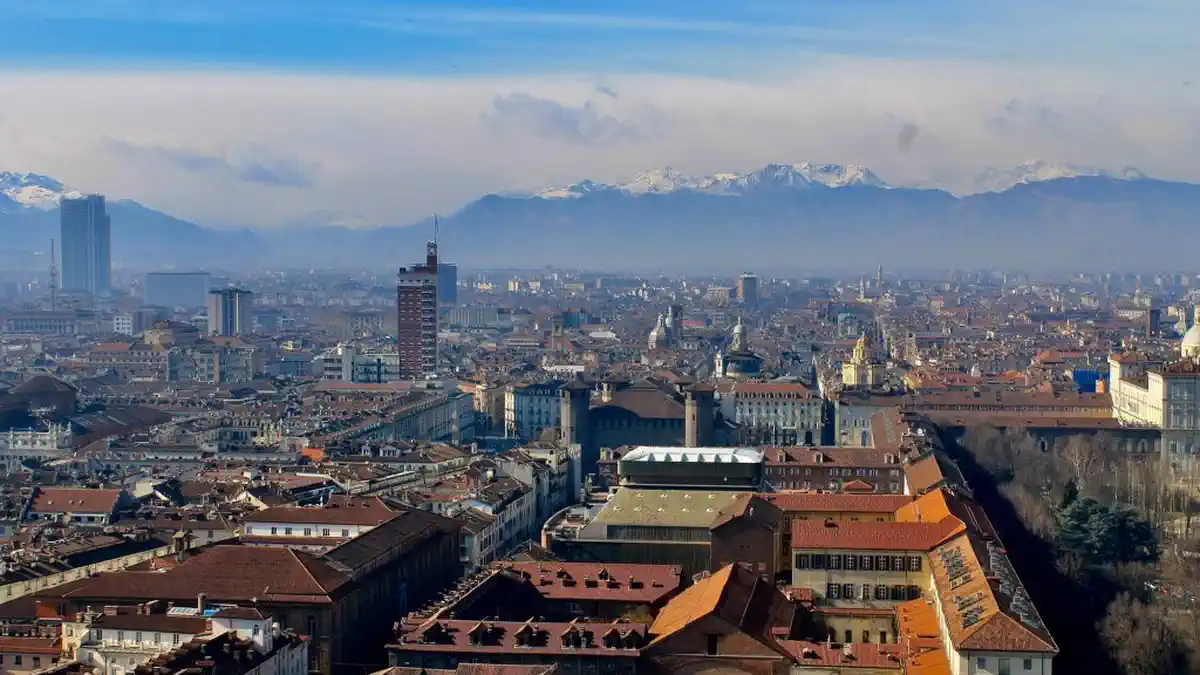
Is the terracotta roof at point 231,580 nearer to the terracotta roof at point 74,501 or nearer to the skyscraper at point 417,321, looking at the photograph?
the terracotta roof at point 74,501

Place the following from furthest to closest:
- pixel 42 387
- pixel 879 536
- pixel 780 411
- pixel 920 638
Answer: pixel 42 387, pixel 780 411, pixel 879 536, pixel 920 638

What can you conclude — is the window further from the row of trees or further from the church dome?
the church dome

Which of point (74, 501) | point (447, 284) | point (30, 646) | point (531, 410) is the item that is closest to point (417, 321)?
point (531, 410)

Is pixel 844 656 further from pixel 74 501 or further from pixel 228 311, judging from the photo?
pixel 228 311

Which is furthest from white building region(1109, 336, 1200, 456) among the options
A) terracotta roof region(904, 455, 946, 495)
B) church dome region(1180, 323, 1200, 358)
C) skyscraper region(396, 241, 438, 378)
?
skyscraper region(396, 241, 438, 378)

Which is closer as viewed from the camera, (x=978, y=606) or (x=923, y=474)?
(x=978, y=606)
